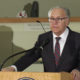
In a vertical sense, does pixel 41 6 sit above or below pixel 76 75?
above

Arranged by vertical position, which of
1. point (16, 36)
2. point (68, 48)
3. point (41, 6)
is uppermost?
point (41, 6)

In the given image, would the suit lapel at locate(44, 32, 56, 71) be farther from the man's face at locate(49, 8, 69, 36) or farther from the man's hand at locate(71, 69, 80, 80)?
the man's hand at locate(71, 69, 80, 80)

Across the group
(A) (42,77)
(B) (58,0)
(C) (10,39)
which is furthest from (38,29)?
(A) (42,77)

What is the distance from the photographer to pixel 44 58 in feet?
8.00

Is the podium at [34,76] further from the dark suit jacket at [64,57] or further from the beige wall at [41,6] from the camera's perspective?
the beige wall at [41,6]

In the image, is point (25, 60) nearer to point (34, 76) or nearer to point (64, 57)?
point (64, 57)

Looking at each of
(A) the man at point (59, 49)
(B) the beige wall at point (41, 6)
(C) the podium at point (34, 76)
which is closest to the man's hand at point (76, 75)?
(C) the podium at point (34, 76)

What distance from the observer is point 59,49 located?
7.84ft

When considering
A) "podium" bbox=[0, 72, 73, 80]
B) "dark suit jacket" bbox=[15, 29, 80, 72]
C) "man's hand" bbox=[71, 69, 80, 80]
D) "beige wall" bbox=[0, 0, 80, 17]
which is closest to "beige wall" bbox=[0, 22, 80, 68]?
"dark suit jacket" bbox=[15, 29, 80, 72]

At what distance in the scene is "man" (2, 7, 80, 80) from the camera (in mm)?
2324

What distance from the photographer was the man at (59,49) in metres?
2.32

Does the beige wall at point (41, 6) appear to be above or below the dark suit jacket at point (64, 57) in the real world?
above

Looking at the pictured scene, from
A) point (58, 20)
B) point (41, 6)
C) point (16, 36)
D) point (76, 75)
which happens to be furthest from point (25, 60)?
point (41, 6)

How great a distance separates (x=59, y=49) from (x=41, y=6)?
95.3 inches
